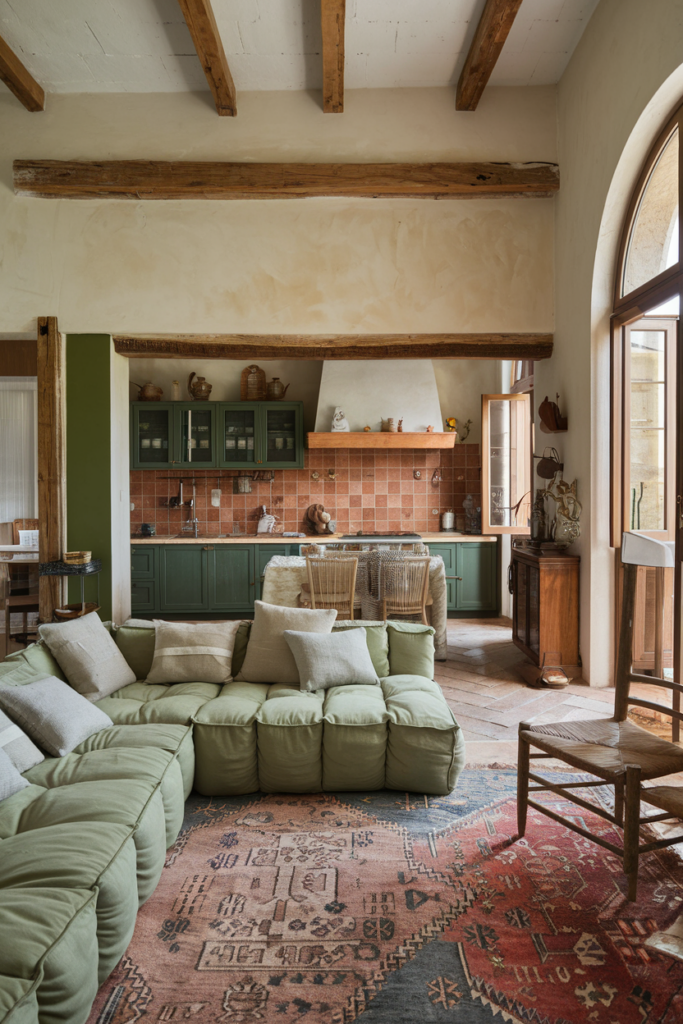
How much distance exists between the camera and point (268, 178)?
4895mm

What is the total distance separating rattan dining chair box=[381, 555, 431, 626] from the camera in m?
4.93

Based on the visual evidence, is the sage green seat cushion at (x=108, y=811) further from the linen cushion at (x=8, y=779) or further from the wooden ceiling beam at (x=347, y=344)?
the wooden ceiling beam at (x=347, y=344)

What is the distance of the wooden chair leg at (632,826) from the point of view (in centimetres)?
203

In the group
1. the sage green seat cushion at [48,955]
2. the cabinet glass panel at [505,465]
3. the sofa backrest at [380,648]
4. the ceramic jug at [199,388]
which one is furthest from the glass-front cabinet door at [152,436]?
the sage green seat cushion at [48,955]

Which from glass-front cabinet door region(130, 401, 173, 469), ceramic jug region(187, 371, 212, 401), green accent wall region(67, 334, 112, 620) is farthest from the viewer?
ceramic jug region(187, 371, 212, 401)

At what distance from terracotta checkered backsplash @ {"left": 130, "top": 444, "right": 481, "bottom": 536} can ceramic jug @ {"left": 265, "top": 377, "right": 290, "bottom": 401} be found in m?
0.75

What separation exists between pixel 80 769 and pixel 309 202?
437 centimetres

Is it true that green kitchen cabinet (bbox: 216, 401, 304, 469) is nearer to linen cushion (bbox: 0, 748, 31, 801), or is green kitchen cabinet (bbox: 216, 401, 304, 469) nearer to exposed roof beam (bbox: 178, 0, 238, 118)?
exposed roof beam (bbox: 178, 0, 238, 118)

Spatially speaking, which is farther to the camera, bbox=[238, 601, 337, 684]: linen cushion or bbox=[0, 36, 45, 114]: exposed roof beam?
bbox=[0, 36, 45, 114]: exposed roof beam

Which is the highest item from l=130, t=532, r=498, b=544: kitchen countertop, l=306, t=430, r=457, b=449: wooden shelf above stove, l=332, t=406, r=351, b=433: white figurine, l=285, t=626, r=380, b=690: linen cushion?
l=332, t=406, r=351, b=433: white figurine

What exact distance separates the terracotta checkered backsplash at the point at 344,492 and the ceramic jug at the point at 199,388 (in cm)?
88

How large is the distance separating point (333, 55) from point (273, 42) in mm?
484

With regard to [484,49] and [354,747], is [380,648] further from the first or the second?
[484,49]

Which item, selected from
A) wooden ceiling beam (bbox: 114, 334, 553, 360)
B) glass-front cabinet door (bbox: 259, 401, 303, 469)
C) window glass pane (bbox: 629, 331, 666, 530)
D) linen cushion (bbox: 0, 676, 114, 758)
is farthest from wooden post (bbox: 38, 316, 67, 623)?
window glass pane (bbox: 629, 331, 666, 530)
